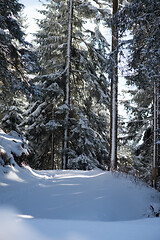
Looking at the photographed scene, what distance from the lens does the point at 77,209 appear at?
448cm

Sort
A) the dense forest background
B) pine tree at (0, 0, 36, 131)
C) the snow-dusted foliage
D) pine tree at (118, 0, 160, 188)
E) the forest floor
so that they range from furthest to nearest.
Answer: the dense forest background, pine tree at (0, 0, 36, 131), pine tree at (118, 0, 160, 188), the snow-dusted foliage, the forest floor

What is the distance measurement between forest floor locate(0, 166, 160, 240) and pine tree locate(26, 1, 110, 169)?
5.82 metres

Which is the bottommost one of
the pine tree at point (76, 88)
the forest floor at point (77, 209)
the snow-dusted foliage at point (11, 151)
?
the forest floor at point (77, 209)

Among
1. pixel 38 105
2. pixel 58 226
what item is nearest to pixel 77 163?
pixel 38 105

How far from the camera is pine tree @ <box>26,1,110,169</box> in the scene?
12.9 meters

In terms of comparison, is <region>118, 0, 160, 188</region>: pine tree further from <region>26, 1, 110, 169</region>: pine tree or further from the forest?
<region>26, 1, 110, 169</region>: pine tree

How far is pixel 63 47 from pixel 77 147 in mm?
7330

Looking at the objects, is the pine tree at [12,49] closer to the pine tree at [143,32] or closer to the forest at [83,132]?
the forest at [83,132]

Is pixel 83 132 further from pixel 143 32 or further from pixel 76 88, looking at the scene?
pixel 143 32

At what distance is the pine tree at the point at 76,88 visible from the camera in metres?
12.9

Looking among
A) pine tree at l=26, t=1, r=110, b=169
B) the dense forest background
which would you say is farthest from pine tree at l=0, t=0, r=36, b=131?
pine tree at l=26, t=1, r=110, b=169

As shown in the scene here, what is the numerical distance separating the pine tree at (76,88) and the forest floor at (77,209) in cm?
582

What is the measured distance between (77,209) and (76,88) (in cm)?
1118

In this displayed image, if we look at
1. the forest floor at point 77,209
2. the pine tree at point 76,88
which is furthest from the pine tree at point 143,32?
the pine tree at point 76,88
